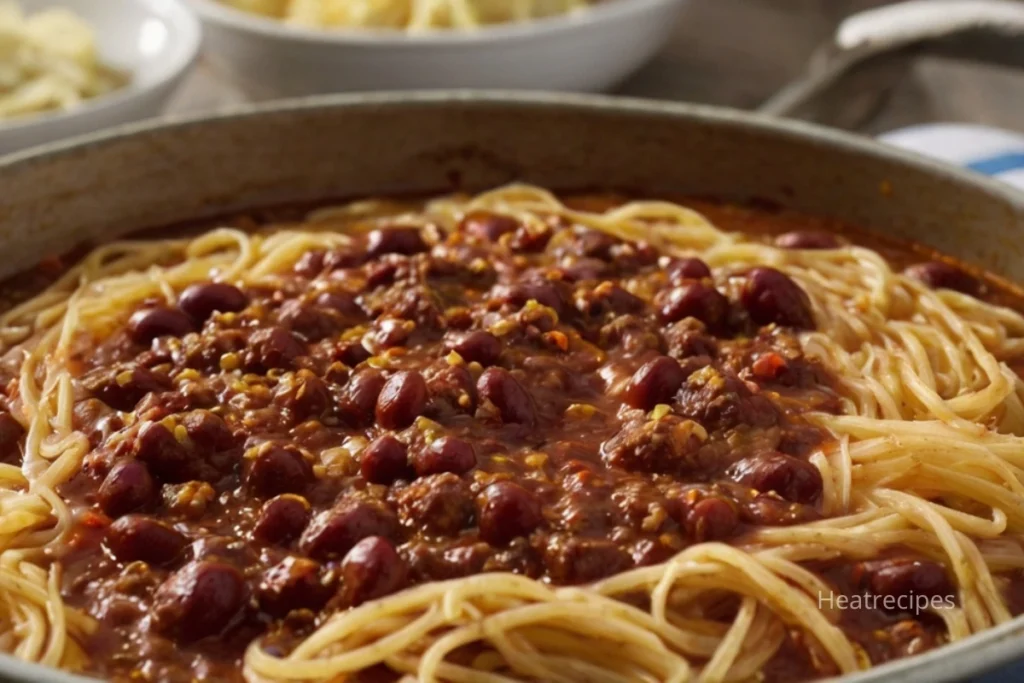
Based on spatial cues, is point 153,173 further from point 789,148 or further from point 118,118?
point 789,148

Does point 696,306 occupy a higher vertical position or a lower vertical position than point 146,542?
higher

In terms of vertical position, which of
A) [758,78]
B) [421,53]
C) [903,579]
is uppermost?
[421,53]

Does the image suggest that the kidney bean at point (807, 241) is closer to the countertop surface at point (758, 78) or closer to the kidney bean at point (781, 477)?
the kidney bean at point (781, 477)

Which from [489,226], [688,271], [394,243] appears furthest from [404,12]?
[688,271]

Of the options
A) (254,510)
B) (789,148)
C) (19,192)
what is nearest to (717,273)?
(789,148)

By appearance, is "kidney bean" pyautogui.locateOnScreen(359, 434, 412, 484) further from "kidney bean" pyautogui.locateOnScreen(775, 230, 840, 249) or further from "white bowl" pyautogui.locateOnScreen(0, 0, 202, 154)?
"white bowl" pyautogui.locateOnScreen(0, 0, 202, 154)

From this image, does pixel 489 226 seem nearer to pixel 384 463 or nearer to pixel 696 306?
pixel 696 306

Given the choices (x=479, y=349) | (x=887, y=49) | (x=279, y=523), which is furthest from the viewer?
(x=887, y=49)
